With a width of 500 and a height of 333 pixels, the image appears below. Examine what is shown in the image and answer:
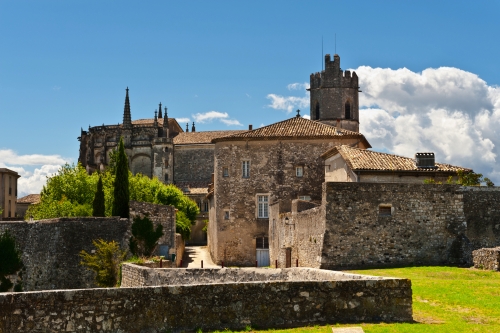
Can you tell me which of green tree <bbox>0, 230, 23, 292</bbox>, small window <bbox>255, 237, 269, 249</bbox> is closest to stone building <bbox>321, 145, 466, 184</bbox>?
small window <bbox>255, 237, 269, 249</bbox>

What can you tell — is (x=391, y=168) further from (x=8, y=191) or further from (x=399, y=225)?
(x=8, y=191)

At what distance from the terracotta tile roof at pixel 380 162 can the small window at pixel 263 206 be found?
12.2 m

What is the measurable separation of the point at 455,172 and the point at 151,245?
1634cm

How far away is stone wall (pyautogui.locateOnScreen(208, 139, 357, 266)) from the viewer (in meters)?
48.1

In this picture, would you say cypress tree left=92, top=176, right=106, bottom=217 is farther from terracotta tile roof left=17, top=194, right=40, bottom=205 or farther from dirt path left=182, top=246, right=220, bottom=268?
terracotta tile roof left=17, top=194, right=40, bottom=205

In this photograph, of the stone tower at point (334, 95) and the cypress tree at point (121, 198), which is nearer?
the cypress tree at point (121, 198)

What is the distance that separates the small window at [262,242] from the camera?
160 feet

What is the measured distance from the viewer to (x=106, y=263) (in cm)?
3020

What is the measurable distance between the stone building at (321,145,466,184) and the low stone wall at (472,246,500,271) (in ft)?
27.2

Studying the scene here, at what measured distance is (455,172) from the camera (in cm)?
3491

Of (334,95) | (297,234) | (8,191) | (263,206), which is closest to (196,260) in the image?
(263,206)

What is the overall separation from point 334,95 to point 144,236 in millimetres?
62721

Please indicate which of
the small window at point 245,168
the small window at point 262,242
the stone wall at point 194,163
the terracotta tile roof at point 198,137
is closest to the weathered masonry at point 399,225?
the small window at point 262,242

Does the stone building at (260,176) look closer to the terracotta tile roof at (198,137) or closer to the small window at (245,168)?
the small window at (245,168)
